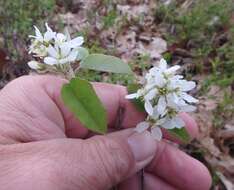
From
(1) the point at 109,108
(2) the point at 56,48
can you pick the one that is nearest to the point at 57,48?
(2) the point at 56,48

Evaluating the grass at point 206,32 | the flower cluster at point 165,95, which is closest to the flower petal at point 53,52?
the flower cluster at point 165,95

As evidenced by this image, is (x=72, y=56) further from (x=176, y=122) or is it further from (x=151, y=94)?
(x=176, y=122)

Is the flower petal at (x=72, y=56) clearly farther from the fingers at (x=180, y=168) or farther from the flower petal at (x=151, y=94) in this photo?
the fingers at (x=180, y=168)

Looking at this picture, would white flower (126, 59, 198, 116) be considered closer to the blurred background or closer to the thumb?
the thumb

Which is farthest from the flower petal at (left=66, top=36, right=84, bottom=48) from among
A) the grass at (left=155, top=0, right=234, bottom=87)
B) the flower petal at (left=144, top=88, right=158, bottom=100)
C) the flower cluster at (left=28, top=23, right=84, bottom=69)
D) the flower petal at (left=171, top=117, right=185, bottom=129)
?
the grass at (left=155, top=0, right=234, bottom=87)

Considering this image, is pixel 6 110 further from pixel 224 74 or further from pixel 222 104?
pixel 224 74

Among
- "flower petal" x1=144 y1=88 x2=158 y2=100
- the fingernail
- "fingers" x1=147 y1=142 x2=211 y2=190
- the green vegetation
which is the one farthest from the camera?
the green vegetation
